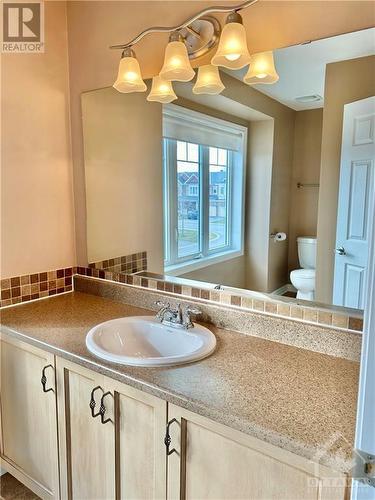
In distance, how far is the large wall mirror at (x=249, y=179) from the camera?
48.4 inches

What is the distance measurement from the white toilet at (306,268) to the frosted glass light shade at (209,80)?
68 cm

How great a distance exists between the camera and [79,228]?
201 centimetres

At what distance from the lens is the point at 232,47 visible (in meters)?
1.26

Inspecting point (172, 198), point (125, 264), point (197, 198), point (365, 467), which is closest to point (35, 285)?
point (125, 264)

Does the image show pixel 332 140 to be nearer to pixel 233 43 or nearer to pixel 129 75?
pixel 233 43

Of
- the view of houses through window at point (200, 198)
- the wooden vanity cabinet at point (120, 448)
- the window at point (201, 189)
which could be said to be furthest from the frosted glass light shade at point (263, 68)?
the wooden vanity cabinet at point (120, 448)

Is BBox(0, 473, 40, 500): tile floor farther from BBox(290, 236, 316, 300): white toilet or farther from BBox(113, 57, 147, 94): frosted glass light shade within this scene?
BBox(113, 57, 147, 94): frosted glass light shade

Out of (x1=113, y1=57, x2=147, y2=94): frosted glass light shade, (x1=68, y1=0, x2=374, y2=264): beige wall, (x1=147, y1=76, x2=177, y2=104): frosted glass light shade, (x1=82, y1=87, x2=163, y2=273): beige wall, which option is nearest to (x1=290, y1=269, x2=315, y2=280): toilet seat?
(x1=68, y1=0, x2=374, y2=264): beige wall

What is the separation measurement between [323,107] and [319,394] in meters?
0.93

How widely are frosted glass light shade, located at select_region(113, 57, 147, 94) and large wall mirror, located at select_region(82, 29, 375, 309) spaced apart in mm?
137

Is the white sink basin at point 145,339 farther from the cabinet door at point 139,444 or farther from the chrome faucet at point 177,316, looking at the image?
the cabinet door at point 139,444

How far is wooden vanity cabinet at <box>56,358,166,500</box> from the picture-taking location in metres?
1.11

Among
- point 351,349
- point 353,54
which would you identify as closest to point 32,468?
point 351,349

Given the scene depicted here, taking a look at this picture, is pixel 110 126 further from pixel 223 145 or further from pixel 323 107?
pixel 323 107
